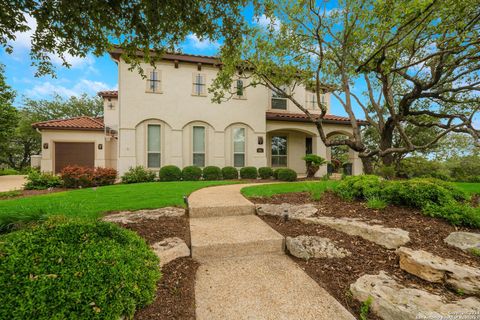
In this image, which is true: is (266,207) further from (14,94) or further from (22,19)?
(14,94)

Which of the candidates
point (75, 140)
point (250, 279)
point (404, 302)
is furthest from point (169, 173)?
point (404, 302)

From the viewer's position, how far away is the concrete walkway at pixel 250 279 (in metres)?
2.00

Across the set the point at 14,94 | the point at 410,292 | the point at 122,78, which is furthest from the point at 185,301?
the point at 14,94

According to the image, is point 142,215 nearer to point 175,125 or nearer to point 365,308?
point 365,308

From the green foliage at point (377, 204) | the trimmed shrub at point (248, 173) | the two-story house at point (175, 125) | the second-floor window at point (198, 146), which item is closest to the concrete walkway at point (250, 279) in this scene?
the green foliage at point (377, 204)

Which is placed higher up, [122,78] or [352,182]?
[122,78]

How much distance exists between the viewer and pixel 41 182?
9094 millimetres

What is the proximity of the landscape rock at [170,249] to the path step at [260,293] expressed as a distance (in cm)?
35

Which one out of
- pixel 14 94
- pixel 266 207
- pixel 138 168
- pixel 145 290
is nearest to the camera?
pixel 145 290

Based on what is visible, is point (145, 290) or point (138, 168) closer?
point (145, 290)

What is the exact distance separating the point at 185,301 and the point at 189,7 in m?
4.32

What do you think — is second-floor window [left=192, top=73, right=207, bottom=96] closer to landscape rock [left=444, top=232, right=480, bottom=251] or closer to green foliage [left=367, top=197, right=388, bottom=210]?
green foliage [left=367, top=197, right=388, bottom=210]

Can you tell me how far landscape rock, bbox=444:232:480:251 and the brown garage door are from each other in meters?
16.0

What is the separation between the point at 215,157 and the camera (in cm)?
1177
